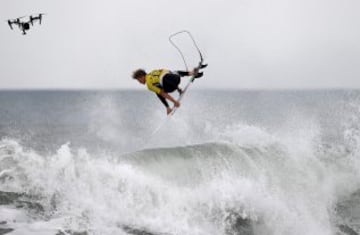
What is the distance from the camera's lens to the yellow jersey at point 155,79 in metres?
11.7

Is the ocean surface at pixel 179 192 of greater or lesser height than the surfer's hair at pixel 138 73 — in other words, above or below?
below

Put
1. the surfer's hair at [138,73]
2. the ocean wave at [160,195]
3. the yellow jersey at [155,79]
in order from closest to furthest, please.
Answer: the yellow jersey at [155,79] → the surfer's hair at [138,73] → the ocean wave at [160,195]

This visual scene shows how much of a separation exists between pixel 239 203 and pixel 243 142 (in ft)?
20.0

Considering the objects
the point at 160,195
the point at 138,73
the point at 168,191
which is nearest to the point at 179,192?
the point at 168,191

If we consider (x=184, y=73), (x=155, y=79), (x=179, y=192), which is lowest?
(x=179, y=192)

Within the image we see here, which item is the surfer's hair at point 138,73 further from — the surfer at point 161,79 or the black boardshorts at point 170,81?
the black boardshorts at point 170,81

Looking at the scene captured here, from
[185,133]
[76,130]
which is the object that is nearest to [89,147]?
[185,133]

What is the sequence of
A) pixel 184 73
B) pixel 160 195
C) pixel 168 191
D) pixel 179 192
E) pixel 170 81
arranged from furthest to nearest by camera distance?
pixel 179 192 < pixel 168 191 < pixel 160 195 < pixel 184 73 < pixel 170 81

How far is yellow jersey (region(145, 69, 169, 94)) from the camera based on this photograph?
11.7 meters

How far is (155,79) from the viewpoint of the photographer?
11.8m

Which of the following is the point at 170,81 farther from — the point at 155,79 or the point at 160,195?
the point at 160,195

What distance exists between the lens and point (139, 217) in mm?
13008

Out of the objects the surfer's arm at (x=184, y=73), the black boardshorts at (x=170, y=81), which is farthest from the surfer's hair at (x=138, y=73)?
A: the surfer's arm at (x=184, y=73)

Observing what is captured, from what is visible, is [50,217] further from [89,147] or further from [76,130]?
[76,130]
